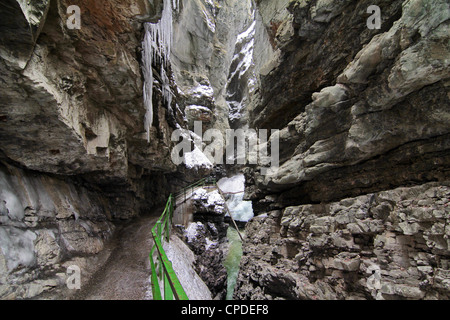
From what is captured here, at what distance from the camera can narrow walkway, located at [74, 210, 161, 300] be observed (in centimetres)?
405

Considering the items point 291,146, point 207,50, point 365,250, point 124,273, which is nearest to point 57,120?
point 124,273

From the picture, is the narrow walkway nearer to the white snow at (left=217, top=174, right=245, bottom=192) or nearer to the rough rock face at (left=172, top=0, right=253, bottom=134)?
the rough rock face at (left=172, top=0, right=253, bottom=134)

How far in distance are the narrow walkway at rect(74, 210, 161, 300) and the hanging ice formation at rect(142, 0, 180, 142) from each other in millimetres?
4028

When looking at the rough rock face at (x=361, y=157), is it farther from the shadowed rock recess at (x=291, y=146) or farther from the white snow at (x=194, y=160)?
the white snow at (x=194, y=160)

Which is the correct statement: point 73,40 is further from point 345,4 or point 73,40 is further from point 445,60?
point 345,4

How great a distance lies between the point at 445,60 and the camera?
3.48 meters

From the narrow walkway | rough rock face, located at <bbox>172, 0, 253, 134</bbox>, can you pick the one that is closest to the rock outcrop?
the narrow walkway

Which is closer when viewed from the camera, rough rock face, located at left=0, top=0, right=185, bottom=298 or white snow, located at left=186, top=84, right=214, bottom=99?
rough rock face, located at left=0, top=0, right=185, bottom=298

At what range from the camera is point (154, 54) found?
26.8 feet

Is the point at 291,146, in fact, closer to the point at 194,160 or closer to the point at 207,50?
the point at 194,160

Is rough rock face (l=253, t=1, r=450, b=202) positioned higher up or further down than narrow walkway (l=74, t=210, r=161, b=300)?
higher up

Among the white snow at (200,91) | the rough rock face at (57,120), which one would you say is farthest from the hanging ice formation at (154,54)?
the white snow at (200,91)

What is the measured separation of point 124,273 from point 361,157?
7.02 metres

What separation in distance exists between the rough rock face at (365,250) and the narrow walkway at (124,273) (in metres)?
4.74
